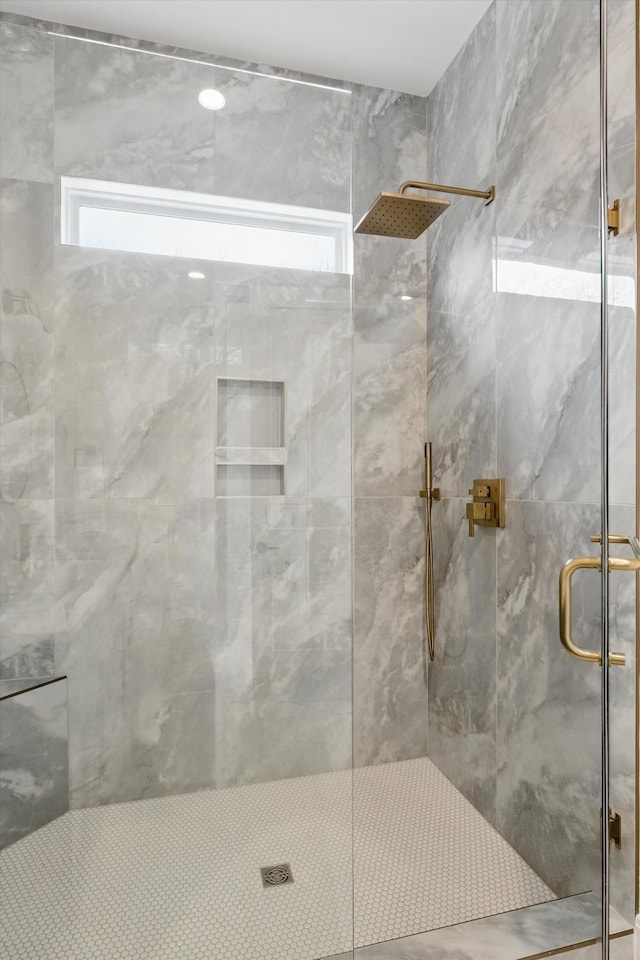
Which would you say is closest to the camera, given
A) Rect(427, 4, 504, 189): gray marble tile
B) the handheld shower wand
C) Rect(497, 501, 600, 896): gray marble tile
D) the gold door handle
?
the gold door handle

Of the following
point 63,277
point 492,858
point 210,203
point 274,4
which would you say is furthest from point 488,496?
point 274,4

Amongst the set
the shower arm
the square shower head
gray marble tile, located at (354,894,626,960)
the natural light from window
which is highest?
the shower arm

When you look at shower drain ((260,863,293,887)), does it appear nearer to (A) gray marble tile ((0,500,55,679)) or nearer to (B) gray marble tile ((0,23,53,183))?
(A) gray marble tile ((0,500,55,679))

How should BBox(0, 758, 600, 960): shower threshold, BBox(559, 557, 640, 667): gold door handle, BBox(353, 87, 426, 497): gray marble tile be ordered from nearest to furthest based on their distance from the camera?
1. BBox(559, 557, 640, 667): gold door handle
2. BBox(0, 758, 600, 960): shower threshold
3. BBox(353, 87, 426, 497): gray marble tile

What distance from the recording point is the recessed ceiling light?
43.1 inches

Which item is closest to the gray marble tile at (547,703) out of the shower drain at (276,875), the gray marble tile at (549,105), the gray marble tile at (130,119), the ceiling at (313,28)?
the shower drain at (276,875)

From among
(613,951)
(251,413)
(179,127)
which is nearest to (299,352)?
(251,413)

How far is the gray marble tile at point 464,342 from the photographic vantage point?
1494 mm

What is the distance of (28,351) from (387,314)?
0.79 meters

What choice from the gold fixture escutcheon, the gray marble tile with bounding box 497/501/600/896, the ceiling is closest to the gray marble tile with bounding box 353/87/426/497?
the ceiling

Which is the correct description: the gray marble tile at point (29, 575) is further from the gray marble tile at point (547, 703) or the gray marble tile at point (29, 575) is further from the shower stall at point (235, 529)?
the gray marble tile at point (547, 703)

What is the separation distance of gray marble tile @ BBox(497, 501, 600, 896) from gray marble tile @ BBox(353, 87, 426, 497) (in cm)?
34

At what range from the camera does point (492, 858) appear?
1.31 metres

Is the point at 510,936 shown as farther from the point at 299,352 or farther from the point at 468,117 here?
the point at 468,117
